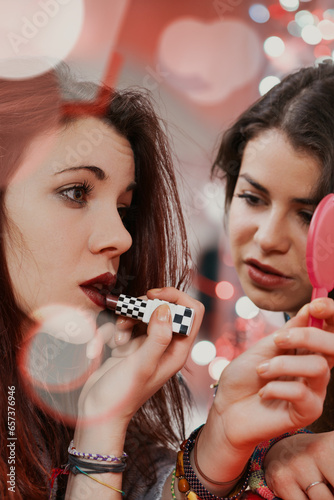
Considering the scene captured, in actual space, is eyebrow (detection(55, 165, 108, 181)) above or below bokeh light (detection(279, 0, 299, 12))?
below

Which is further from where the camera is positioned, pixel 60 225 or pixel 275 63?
pixel 275 63

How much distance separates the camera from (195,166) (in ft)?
3.63

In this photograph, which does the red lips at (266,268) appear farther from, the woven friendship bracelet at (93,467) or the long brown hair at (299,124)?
the woven friendship bracelet at (93,467)

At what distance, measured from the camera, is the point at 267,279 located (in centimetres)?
106

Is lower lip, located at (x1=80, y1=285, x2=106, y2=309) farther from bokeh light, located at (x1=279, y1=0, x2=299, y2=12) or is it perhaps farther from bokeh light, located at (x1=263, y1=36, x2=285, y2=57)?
bokeh light, located at (x1=279, y1=0, x2=299, y2=12)

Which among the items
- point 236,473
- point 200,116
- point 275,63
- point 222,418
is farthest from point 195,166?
point 236,473

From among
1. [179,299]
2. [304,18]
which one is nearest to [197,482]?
[179,299]

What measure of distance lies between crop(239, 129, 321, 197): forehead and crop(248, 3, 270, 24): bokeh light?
0.31m

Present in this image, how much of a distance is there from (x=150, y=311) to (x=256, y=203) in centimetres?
33

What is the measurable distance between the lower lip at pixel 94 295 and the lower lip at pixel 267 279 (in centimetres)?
33

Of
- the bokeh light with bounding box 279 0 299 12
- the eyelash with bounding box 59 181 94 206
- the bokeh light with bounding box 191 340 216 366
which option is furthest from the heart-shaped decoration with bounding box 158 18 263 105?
the bokeh light with bounding box 191 340 216 366

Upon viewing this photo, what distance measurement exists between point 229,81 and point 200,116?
12 cm

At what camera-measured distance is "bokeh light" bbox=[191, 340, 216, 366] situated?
112 cm

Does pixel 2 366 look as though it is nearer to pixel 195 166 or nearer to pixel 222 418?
pixel 222 418
